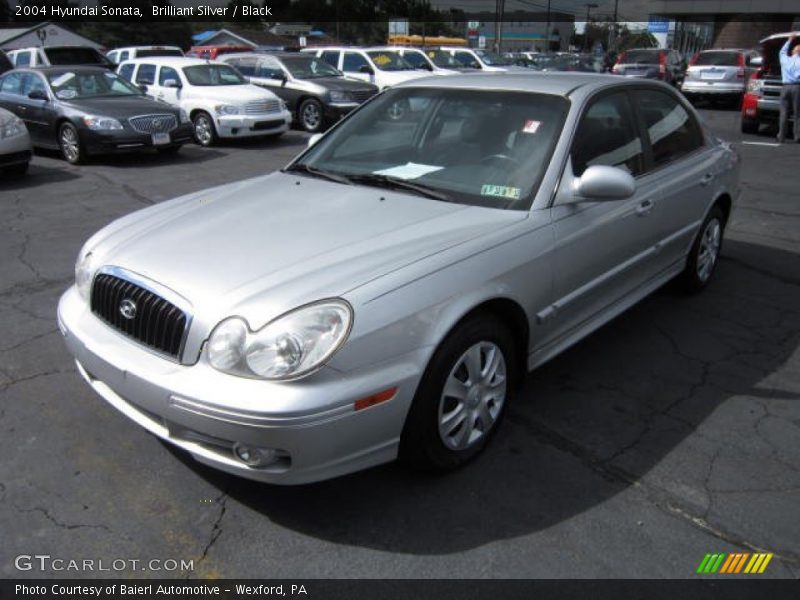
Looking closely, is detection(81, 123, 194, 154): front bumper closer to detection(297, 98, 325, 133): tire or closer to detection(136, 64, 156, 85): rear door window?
detection(136, 64, 156, 85): rear door window

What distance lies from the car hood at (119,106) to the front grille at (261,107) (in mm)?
1652

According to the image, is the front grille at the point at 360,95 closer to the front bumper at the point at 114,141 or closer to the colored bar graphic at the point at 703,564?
the front bumper at the point at 114,141

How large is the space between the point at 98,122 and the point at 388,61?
28.1ft

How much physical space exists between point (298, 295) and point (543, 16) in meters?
117

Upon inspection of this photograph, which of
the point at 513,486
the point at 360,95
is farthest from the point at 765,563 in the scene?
the point at 360,95

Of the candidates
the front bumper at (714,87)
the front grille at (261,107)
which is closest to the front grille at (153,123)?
the front grille at (261,107)

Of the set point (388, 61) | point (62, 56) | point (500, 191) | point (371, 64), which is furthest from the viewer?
point (388, 61)

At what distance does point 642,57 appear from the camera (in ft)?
75.2

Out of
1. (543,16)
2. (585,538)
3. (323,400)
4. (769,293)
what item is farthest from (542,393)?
(543,16)

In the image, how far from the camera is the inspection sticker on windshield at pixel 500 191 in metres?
3.20

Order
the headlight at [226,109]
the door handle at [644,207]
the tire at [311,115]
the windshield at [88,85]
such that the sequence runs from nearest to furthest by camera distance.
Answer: the door handle at [644,207]
the windshield at [88,85]
the headlight at [226,109]
the tire at [311,115]

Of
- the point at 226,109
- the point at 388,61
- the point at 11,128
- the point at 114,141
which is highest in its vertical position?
the point at 388,61

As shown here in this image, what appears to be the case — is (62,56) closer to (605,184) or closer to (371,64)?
(371,64)

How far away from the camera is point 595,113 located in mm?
3611
